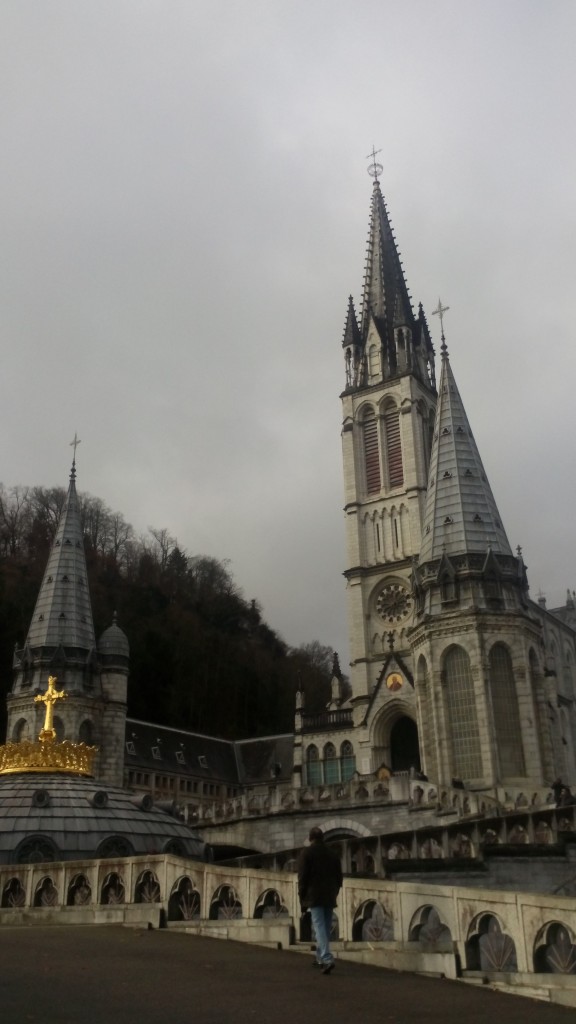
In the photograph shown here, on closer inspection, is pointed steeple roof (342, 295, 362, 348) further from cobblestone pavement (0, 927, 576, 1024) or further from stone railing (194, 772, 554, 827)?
cobblestone pavement (0, 927, 576, 1024)

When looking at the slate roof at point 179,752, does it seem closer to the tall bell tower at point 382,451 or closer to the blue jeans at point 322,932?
the tall bell tower at point 382,451

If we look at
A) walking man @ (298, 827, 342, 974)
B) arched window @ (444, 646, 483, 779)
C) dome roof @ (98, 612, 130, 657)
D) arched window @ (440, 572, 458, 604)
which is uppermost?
dome roof @ (98, 612, 130, 657)

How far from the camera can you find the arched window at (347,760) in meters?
51.1

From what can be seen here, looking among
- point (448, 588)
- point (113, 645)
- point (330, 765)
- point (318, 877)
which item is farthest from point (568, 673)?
point (318, 877)

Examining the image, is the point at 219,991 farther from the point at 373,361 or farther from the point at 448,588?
the point at 373,361

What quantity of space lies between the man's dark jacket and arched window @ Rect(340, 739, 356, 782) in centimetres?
4245

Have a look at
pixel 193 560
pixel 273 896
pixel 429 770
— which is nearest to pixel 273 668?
pixel 193 560

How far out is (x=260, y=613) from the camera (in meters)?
85.2

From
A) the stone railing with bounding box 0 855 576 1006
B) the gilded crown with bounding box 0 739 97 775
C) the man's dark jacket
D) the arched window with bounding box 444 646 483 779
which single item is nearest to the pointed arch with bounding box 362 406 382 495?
the arched window with bounding box 444 646 483 779

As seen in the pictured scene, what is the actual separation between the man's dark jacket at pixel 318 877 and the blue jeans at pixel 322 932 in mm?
104

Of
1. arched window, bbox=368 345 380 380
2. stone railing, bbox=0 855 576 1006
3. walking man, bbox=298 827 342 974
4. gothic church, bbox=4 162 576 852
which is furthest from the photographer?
arched window, bbox=368 345 380 380

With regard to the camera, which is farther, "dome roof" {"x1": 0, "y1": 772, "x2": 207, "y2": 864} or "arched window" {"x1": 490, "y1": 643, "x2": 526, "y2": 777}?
"arched window" {"x1": 490, "y1": 643, "x2": 526, "y2": 777}

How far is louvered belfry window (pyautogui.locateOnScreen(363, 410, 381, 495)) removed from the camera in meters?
60.5

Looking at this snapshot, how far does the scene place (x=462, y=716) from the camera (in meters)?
35.7
